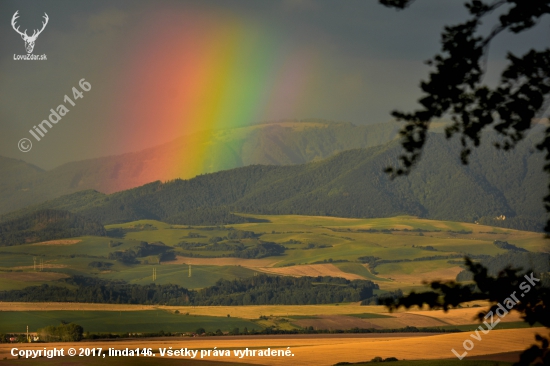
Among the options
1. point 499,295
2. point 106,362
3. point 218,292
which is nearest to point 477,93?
point 499,295

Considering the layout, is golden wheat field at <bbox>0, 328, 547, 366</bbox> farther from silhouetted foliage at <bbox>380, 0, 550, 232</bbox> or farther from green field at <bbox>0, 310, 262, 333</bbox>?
silhouetted foliage at <bbox>380, 0, 550, 232</bbox>

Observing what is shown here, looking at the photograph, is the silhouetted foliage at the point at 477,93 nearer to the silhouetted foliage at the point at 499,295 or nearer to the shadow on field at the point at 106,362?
the silhouetted foliage at the point at 499,295

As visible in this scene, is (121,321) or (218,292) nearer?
(121,321)

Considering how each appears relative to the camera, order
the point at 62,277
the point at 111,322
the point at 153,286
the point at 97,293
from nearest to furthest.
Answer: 1. the point at 111,322
2. the point at 97,293
3. the point at 62,277
4. the point at 153,286

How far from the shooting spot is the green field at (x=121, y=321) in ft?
367

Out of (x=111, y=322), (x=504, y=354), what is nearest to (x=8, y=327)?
(x=111, y=322)

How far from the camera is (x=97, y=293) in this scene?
157 meters

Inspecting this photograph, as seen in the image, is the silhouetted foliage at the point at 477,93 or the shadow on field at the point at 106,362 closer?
the silhouetted foliage at the point at 477,93

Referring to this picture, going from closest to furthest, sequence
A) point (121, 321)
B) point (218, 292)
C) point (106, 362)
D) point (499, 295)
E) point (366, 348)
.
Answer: point (499, 295) < point (106, 362) < point (366, 348) < point (121, 321) < point (218, 292)

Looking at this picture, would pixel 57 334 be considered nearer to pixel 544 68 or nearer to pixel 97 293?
pixel 97 293

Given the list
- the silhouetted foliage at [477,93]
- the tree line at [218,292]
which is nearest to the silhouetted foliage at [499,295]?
the silhouetted foliage at [477,93]

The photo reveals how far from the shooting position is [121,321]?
121625 mm

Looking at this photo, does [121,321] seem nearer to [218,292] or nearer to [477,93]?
[218,292]

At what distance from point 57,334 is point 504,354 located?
52669 mm
